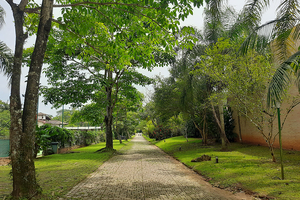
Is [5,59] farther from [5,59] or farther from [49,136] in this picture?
[49,136]

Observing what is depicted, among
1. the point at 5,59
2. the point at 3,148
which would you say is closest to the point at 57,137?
the point at 3,148

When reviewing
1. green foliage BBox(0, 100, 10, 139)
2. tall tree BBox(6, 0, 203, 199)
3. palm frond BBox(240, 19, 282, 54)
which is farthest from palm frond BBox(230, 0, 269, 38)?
green foliage BBox(0, 100, 10, 139)

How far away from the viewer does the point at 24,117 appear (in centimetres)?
527

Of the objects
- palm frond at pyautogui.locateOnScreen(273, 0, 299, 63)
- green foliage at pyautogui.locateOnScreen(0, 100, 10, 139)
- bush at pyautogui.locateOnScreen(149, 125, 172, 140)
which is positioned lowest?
bush at pyautogui.locateOnScreen(149, 125, 172, 140)

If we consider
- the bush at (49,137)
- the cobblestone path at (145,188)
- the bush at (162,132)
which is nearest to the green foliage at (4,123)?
the bush at (49,137)

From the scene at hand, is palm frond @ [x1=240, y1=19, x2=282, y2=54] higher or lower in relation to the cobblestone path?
higher

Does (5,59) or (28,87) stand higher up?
(5,59)

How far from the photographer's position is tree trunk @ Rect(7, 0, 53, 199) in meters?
5.00

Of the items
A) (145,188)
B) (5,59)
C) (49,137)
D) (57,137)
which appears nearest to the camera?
(145,188)

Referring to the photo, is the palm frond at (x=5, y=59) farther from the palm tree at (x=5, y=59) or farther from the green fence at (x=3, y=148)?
the green fence at (x=3, y=148)

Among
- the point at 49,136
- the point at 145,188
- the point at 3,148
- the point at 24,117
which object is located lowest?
the point at 145,188

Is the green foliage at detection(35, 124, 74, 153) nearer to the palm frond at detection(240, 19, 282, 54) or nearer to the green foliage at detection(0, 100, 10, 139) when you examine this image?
the green foliage at detection(0, 100, 10, 139)

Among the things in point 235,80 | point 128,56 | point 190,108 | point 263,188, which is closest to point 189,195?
point 263,188

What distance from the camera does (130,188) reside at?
22.6 feet
